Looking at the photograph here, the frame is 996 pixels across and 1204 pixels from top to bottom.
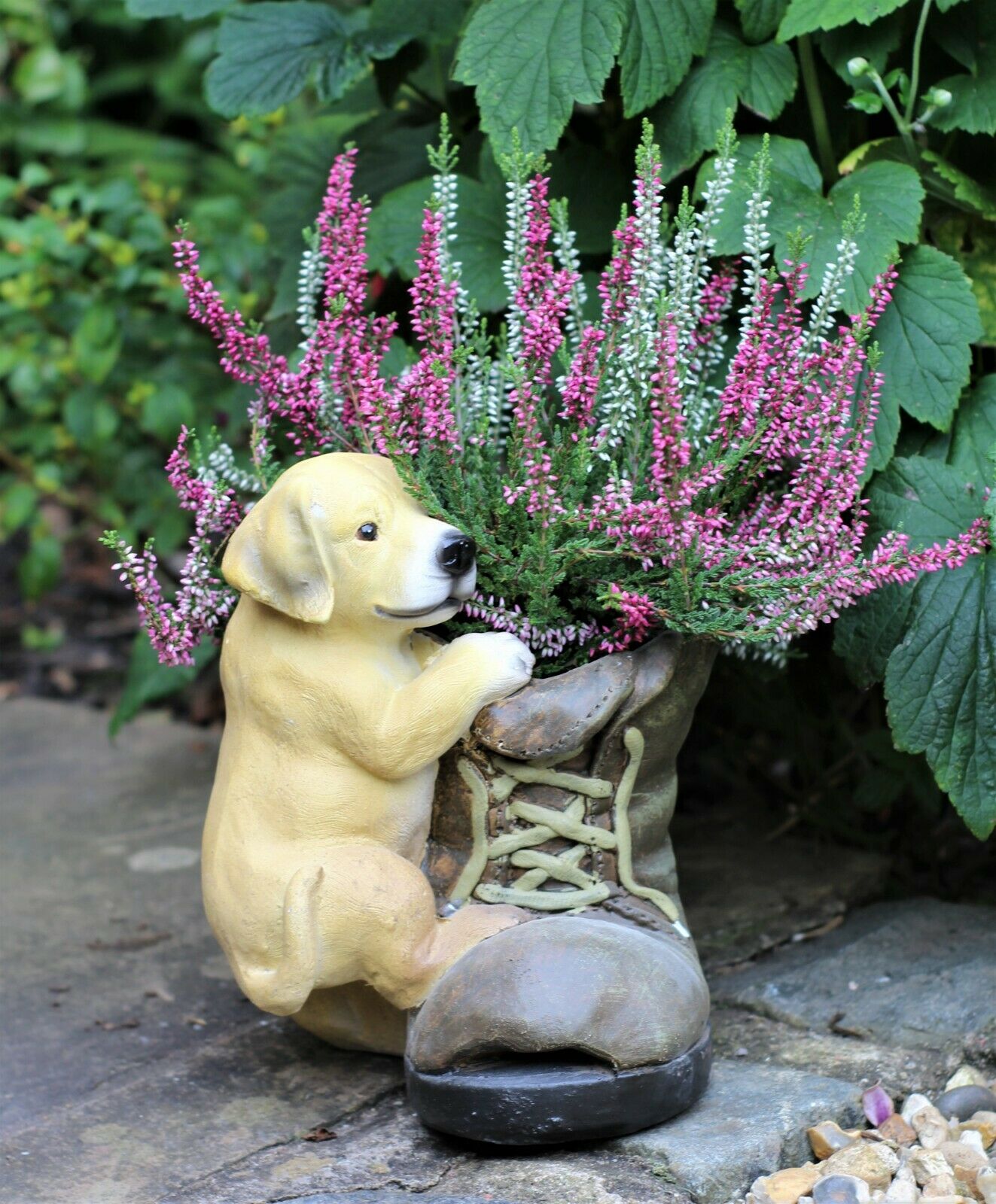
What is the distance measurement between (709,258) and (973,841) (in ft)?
5.10

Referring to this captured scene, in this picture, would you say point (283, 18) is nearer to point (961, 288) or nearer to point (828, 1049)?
point (961, 288)

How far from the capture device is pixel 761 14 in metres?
2.32

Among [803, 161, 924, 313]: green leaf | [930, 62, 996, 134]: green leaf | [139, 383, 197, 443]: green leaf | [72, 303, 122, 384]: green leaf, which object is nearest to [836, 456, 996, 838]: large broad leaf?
[803, 161, 924, 313]: green leaf

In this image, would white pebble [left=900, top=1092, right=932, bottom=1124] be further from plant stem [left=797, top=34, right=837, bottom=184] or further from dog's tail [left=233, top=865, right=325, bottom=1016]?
plant stem [left=797, top=34, right=837, bottom=184]

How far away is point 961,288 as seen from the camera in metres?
2.18

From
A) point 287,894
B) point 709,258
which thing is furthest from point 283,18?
point 287,894

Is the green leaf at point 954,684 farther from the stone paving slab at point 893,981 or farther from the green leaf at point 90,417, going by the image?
the green leaf at point 90,417

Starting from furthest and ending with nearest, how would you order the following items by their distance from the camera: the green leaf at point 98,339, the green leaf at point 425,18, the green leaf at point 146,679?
1. the green leaf at point 98,339
2. the green leaf at point 146,679
3. the green leaf at point 425,18

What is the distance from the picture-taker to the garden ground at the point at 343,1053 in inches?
73.6

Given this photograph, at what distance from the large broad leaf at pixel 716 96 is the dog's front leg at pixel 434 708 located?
33.6 inches

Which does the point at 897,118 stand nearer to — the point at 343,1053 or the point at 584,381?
the point at 584,381

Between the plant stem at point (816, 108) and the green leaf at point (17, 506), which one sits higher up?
the plant stem at point (816, 108)

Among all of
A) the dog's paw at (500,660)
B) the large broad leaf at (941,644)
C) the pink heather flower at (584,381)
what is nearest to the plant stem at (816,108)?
the large broad leaf at (941,644)

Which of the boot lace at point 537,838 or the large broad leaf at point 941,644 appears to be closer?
the boot lace at point 537,838
